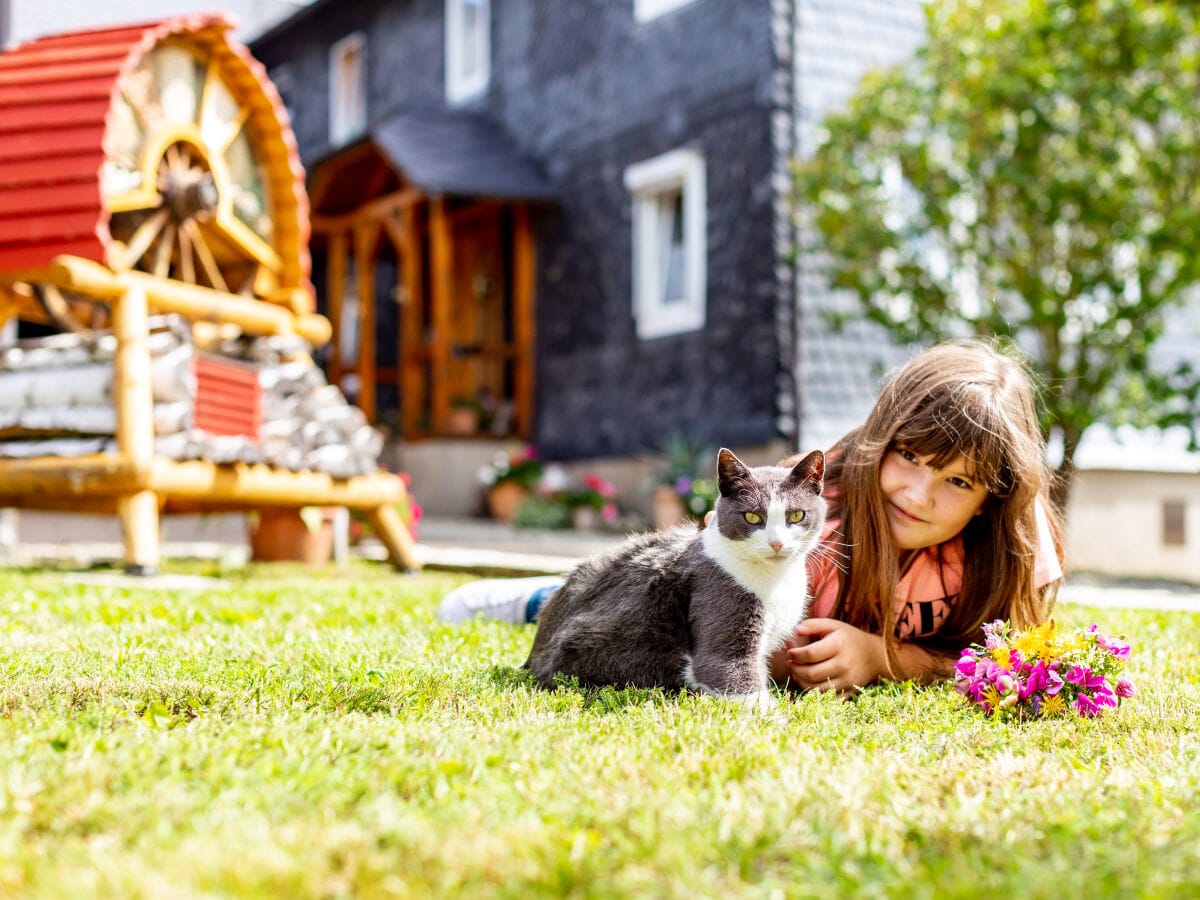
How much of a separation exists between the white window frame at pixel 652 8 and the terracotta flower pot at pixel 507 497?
214 inches

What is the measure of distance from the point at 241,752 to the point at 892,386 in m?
2.36

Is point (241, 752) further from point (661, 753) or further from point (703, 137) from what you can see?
point (703, 137)

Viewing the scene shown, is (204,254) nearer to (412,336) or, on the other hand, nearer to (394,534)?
(394,534)

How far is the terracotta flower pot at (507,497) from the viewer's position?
1423cm

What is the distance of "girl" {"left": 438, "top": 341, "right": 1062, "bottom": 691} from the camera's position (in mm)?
3619

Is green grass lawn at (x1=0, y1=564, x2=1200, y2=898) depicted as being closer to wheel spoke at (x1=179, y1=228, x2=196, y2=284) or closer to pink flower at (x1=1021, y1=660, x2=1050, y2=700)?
pink flower at (x1=1021, y1=660, x2=1050, y2=700)

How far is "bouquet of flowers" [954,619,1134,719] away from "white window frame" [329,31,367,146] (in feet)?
57.6

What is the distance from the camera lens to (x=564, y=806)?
2.12 meters

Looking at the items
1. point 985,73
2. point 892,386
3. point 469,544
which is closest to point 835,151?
point 985,73

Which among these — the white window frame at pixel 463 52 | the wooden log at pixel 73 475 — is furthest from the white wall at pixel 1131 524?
the white window frame at pixel 463 52

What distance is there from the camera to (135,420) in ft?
21.8

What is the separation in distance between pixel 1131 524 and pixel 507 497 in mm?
6722

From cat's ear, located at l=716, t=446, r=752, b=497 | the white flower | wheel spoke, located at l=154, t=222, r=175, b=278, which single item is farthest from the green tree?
cat's ear, located at l=716, t=446, r=752, b=497

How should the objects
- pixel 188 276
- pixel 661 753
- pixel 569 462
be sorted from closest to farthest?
pixel 661 753 < pixel 188 276 < pixel 569 462
